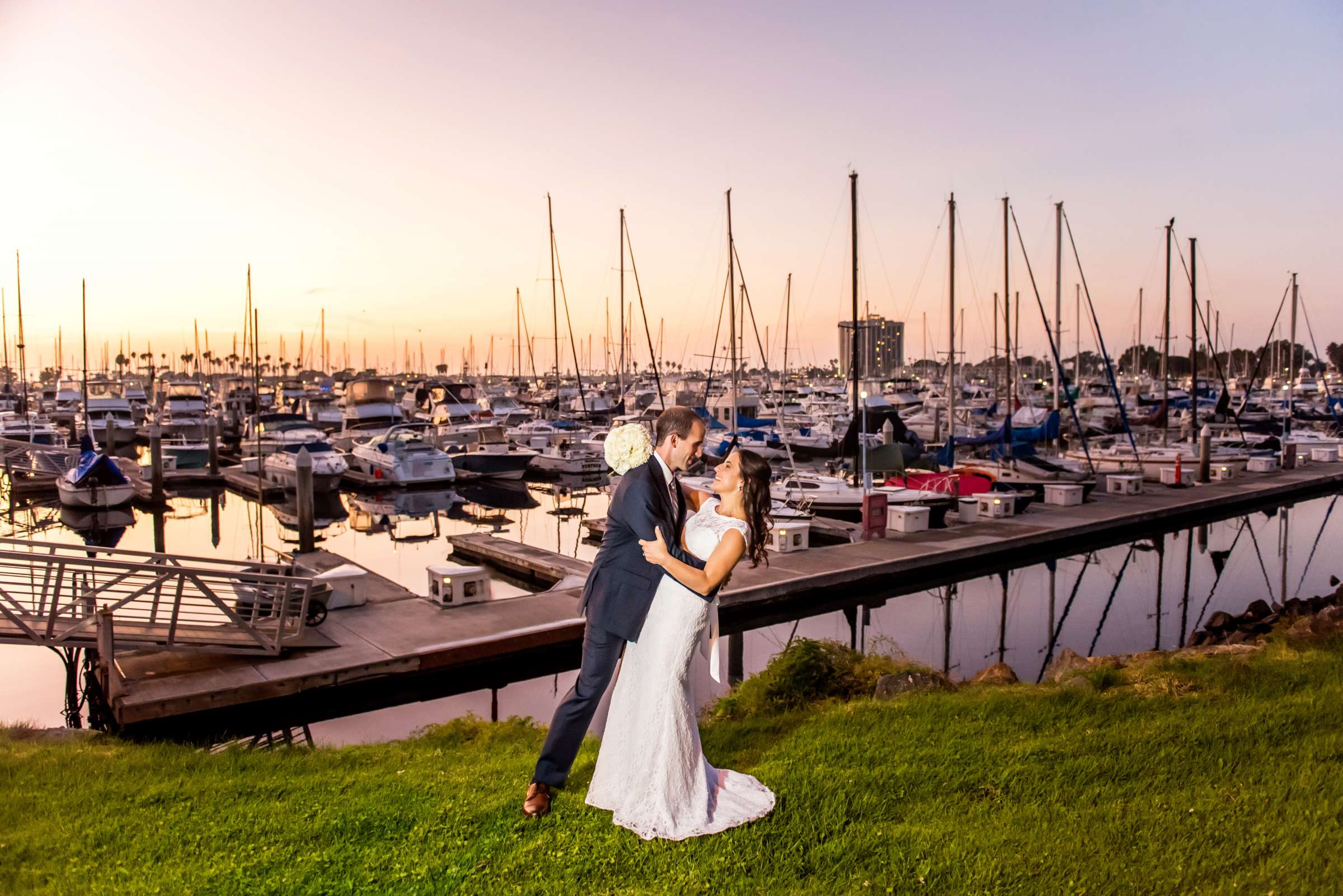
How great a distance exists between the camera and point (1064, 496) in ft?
86.4

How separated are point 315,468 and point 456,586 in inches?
915

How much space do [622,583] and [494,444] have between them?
35.7m

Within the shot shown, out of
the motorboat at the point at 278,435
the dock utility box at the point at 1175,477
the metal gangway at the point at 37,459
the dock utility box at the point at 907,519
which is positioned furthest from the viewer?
the motorboat at the point at 278,435

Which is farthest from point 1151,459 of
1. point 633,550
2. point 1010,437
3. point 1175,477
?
point 633,550

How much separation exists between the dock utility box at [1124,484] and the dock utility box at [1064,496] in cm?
300

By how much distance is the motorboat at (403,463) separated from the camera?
121 feet

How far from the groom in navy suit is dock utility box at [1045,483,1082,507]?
77.2ft

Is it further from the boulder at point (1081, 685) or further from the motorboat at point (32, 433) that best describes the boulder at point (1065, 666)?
the motorboat at point (32, 433)

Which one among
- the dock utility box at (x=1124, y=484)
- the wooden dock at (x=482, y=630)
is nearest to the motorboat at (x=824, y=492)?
the wooden dock at (x=482, y=630)

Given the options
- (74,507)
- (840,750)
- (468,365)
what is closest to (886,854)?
(840,750)

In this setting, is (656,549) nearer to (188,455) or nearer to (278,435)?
(278,435)

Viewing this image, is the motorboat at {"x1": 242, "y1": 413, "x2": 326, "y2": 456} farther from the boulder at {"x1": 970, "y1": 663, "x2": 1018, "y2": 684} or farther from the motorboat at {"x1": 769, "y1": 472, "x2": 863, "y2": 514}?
the boulder at {"x1": 970, "y1": 663, "x2": 1018, "y2": 684}

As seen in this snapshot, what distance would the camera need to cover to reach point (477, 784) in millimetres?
6250

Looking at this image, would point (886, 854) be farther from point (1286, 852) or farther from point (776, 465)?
point (776, 465)
